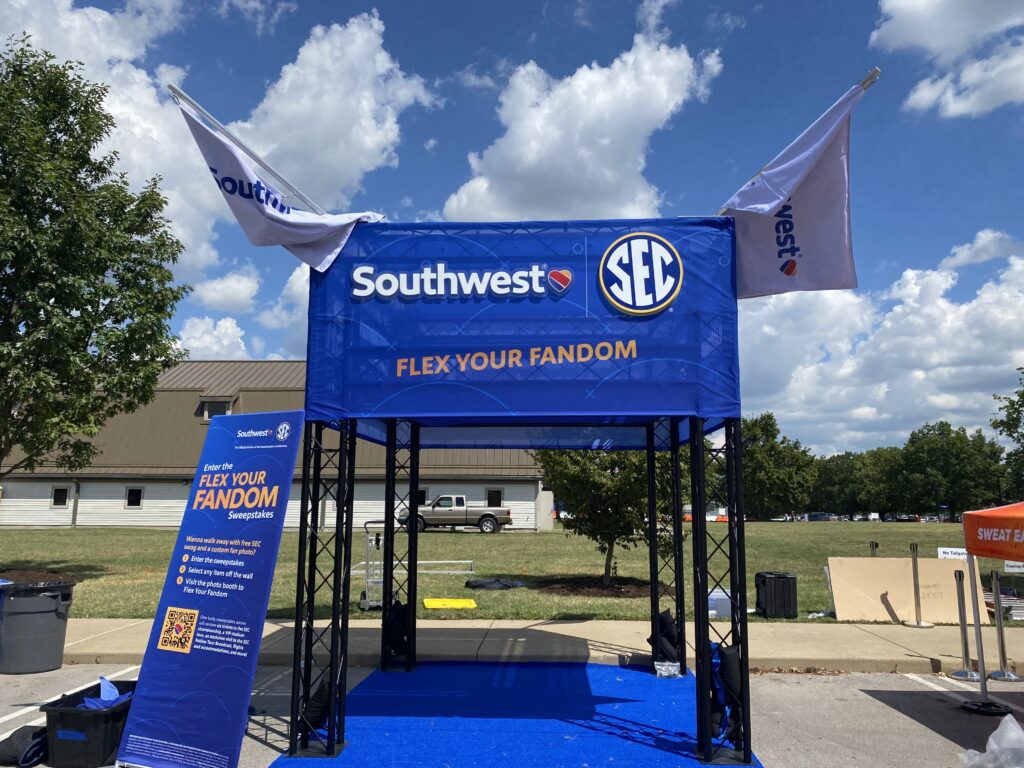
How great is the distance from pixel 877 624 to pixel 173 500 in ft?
118

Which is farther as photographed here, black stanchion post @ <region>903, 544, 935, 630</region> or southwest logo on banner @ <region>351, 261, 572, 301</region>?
black stanchion post @ <region>903, 544, 935, 630</region>

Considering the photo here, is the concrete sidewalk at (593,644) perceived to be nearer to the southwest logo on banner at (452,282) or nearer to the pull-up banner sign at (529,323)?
the pull-up banner sign at (529,323)

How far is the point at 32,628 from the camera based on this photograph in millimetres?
9391

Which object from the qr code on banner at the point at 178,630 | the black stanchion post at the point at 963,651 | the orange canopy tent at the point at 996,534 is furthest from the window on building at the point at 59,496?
the orange canopy tent at the point at 996,534

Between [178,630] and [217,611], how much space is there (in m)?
0.42

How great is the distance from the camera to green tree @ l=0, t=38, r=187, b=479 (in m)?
15.9

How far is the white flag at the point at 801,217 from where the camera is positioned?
269 inches

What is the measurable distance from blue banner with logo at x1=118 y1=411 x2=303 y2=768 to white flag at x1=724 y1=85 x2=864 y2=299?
4329mm

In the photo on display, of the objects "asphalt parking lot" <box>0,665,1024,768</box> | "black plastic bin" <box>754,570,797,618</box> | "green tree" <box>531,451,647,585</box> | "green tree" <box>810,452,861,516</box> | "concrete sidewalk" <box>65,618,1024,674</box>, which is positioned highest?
"green tree" <box>810,452,861,516</box>

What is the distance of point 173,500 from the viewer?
39.9 meters

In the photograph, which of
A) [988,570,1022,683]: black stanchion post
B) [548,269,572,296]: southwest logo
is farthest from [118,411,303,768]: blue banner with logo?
[988,570,1022,683]: black stanchion post

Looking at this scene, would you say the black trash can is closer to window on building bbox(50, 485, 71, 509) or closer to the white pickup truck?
the white pickup truck

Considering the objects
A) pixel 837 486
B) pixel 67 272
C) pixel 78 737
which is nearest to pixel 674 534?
pixel 78 737

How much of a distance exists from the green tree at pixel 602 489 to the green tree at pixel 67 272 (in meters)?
9.56
